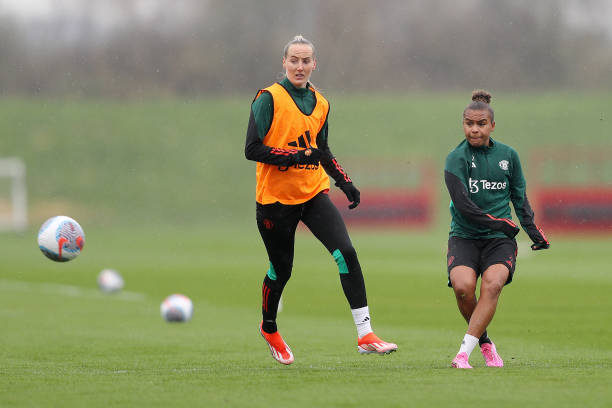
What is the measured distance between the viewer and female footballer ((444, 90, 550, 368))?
7312mm

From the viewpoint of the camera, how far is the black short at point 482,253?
739 cm

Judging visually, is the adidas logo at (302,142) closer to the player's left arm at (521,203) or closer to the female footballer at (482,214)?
the female footballer at (482,214)

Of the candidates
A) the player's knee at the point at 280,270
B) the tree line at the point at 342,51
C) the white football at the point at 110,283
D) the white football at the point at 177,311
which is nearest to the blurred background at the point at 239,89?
the tree line at the point at 342,51

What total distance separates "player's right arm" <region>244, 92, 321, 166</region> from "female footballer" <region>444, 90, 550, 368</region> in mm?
1051

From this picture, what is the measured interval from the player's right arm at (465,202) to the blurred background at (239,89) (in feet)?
109

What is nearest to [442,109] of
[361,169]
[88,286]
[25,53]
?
[361,169]

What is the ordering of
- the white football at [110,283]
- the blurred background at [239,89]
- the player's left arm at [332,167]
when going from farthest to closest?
the blurred background at [239,89]
the white football at [110,283]
the player's left arm at [332,167]

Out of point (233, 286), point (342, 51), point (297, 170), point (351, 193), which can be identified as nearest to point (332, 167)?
point (351, 193)

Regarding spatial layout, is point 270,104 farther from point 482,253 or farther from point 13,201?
point 13,201

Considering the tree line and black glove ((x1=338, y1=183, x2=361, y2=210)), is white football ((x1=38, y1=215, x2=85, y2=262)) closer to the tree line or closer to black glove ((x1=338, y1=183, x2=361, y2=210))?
black glove ((x1=338, y1=183, x2=361, y2=210))

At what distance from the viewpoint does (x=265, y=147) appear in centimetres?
746

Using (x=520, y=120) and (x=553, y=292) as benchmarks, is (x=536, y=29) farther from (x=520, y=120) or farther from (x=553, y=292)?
(x=553, y=292)

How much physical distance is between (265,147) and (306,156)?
30 centimetres

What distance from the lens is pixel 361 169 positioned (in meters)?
40.9
